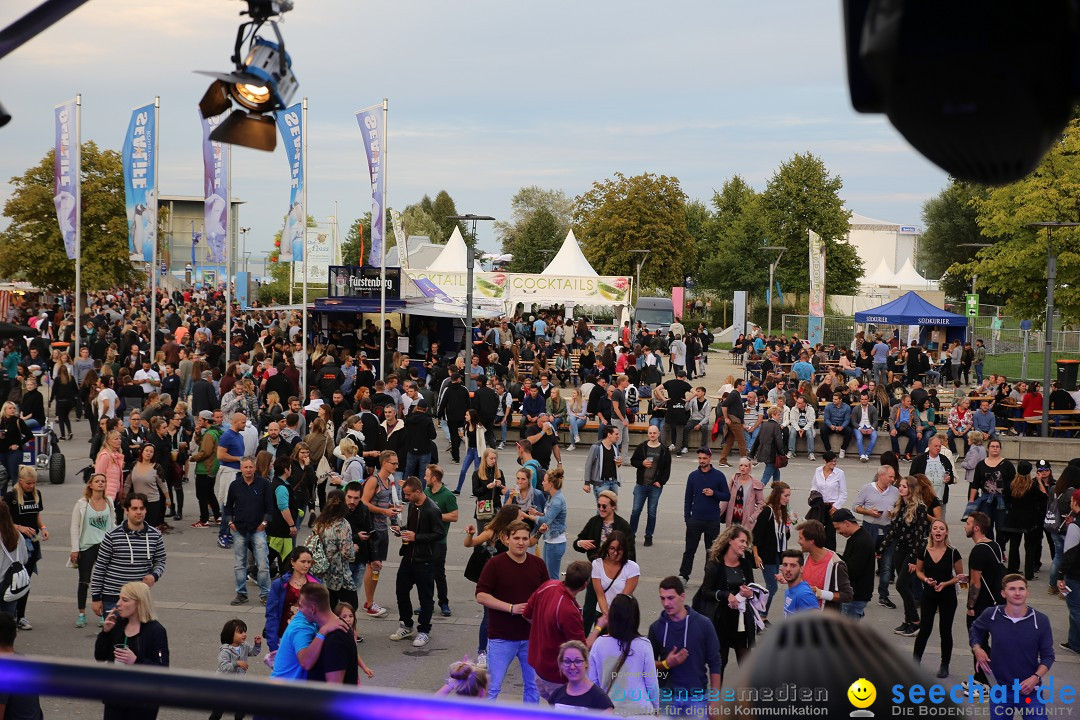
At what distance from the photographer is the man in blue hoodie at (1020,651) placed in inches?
297

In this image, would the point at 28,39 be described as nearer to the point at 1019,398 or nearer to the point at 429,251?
the point at 1019,398

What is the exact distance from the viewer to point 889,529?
36.4 ft

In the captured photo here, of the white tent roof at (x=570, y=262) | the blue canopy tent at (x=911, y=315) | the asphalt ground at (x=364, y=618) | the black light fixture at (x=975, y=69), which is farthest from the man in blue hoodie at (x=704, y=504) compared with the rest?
the white tent roof at (x=570, y=262)

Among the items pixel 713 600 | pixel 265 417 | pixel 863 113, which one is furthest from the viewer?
pixel 265 417

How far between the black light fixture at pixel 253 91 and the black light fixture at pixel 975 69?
3.41 metres

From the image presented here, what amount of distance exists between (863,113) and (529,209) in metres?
106

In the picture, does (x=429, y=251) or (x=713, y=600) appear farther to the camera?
(x=429, y=251)

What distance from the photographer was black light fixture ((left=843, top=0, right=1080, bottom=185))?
1.07 metres

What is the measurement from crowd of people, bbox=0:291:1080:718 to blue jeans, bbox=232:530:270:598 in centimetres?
2

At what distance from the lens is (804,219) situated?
60094 millimetres

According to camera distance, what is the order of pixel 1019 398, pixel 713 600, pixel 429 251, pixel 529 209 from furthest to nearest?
pixel 529 209, pixel 429 251, pixel 1019 398, pixel 713 600

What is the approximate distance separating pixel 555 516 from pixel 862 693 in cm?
943

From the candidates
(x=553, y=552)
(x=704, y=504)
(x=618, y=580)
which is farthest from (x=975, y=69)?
(x=704, y=504)

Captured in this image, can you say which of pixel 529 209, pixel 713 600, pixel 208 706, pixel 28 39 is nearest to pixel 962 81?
pixel 208 706
